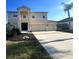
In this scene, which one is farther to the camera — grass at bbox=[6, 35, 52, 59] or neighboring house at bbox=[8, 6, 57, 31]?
neighboring house at bbox=[8, 6, 57, 31]

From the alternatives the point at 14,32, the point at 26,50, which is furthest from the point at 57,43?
the point at 14,32

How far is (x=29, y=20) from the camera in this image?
1769 millimetres

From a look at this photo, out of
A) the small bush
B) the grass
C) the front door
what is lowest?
the grass

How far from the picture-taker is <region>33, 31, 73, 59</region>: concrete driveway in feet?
5.39

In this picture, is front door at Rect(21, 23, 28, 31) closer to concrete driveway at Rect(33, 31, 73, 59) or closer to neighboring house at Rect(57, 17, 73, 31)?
concrete driveway at Rect(33, 31, 73, 59)

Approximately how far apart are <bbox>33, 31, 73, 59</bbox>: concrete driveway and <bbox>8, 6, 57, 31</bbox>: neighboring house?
89 mm

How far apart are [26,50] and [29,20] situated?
1.42 ft

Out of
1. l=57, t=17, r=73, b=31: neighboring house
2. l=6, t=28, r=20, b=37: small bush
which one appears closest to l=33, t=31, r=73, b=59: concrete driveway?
l=57, t=17, r=73, b=31: neighboring house

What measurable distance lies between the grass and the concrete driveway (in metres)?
0.08

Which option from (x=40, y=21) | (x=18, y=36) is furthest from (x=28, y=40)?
(x=40, y=21)

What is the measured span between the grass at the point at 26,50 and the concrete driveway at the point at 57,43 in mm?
83

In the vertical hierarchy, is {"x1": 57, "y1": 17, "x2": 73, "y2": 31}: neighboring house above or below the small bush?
above

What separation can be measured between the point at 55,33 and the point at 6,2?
80 cm

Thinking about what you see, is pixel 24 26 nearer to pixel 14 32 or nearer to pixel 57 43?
pixel 14 32
